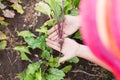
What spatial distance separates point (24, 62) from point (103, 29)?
1575 millimetres

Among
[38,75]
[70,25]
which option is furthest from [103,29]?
[38,75]

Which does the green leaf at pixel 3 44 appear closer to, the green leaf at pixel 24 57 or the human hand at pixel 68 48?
the green leaf at pixel 24 57

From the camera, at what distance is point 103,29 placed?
30 cm

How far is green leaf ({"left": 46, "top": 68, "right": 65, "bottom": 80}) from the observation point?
5.24ft

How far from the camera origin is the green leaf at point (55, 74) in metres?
1.60

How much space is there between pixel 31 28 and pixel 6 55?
0.23 metres

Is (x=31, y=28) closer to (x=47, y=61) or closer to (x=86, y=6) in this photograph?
→ (x=47, y=61)

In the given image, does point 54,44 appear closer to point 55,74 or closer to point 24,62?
point 55,74

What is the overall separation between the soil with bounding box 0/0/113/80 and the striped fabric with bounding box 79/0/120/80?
147 cm

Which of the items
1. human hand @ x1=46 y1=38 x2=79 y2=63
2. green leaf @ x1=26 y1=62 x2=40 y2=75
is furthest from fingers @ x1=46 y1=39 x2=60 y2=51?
green leaf @ x1=26 y1=62 x2=40 y2=75

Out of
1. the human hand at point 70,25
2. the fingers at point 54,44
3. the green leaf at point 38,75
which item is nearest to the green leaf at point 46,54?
the green leaf at point 38,75

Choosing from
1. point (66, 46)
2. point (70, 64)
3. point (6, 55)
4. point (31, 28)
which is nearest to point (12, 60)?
point (6, 55)

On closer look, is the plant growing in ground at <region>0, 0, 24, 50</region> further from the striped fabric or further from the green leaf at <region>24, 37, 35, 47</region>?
the striped fabric

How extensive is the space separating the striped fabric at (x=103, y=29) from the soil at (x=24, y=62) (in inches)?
58.1
